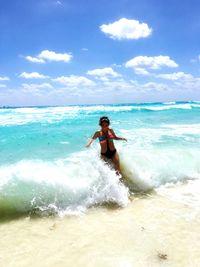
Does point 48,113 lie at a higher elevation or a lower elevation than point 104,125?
lower

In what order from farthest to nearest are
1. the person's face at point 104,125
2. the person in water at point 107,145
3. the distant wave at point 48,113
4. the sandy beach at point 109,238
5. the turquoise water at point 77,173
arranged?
the distant wave at point 48,113 < the person in water at point 107,145 < the person's face at point 104,125 < the turquoise water at point 77,173 < the sandy beach at point 109,238

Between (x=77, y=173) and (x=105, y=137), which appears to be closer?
(x=105, y=137)

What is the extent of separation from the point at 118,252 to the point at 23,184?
3.45 m

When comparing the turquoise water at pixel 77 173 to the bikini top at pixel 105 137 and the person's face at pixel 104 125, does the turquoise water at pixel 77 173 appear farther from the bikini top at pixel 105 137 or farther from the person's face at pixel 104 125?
the person's face at pixel 104 125

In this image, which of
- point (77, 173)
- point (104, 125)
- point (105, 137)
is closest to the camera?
point (104, 125)

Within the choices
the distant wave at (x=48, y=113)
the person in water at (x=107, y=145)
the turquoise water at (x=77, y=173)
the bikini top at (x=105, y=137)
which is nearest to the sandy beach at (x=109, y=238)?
the turquoise water at (x=77, y=173)

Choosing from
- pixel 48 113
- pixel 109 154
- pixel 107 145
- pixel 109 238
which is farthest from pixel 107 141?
pixel 48 113

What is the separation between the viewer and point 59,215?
18.8 ft

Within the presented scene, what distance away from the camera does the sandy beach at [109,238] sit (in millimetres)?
4094

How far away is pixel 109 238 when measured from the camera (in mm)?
4695

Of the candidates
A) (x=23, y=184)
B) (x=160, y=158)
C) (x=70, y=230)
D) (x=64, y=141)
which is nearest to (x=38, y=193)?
(x=23, y=184)

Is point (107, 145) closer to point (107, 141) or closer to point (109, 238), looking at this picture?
point (107, 141)

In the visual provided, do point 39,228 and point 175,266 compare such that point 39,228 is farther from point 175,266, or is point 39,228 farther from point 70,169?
point 70,169

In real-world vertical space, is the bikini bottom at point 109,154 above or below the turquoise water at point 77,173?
above
